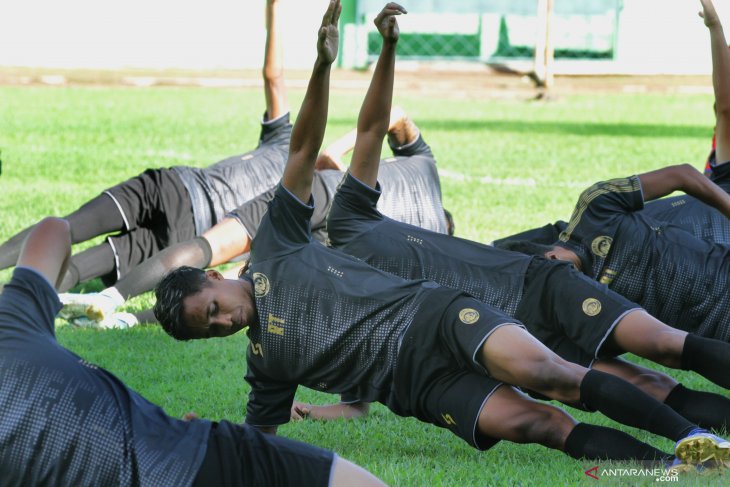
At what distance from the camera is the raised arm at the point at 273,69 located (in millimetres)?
7207

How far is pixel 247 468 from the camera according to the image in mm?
2906

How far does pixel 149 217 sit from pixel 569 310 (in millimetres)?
3184

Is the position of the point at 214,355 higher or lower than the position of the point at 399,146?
lower

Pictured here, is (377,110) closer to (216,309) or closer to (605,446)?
(216,309)

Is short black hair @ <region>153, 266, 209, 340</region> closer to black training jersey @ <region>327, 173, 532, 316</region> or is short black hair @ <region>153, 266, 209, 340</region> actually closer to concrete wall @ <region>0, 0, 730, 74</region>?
black training jersey @ <region>327, 173, 532, 316</region>

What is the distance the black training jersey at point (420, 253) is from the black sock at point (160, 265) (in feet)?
5.88

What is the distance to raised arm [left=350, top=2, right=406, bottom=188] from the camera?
14.6 feet

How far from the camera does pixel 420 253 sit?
14.7 feet

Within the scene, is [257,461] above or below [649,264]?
below

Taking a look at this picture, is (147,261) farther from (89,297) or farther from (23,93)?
(23,93)

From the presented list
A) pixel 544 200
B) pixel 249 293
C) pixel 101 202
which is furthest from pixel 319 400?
pixel 544 200

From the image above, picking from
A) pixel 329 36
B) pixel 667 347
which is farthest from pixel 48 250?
pixel 667 347

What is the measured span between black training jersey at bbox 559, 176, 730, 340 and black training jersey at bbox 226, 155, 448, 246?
1736 millimetres

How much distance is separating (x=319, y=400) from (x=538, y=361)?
1.47m
